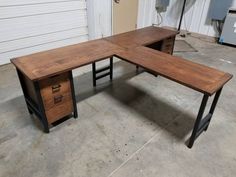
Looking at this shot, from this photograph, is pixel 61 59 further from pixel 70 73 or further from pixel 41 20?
pixel 41 20

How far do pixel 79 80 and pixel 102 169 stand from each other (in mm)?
1680

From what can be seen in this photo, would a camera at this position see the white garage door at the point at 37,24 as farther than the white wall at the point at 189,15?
No

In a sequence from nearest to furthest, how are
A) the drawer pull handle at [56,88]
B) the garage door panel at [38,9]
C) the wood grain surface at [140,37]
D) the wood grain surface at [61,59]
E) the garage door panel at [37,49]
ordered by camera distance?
the wood grain surface at [61,59] < the drawer pull handle at [56,88] < the wood grain surface at [140,37] < the garage door panel at [38,9] < the garage door panel at [37,49]

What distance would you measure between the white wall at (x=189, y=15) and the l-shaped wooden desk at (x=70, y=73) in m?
3.16

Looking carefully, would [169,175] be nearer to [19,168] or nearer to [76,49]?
[19,168]

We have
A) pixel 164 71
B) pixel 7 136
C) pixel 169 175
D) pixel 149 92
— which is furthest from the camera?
pixel 149 92

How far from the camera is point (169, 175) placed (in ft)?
5.27

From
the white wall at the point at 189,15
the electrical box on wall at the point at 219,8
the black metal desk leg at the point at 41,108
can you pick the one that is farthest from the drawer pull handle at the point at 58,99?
the electrical box on wall at the point at 219,8

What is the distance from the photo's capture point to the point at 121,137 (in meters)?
1.96

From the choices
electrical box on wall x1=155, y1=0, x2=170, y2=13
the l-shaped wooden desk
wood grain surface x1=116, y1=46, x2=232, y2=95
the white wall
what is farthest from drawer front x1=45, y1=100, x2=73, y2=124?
electrical box on wall x1=155, y1=0, x2=170, y2=13

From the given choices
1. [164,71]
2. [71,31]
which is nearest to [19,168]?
[164,71]

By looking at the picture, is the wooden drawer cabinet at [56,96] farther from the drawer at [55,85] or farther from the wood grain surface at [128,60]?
the wood grain surface at [128,60]

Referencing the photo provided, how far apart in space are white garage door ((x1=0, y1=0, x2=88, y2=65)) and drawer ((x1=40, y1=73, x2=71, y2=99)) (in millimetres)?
2098

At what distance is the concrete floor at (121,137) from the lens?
5.41 ft
